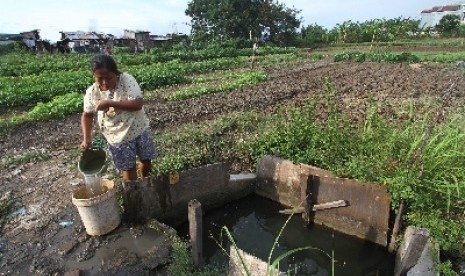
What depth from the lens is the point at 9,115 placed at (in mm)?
9883

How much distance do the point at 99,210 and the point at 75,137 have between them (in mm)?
4399

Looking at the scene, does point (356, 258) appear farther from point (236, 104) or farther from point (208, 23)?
point (208, 23)

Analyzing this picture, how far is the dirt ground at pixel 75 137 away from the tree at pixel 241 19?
17.9 m

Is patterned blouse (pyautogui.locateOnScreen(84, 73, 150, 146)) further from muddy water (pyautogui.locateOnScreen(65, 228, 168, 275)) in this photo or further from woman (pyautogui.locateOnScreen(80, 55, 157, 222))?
muddy water (pyautogui.locateOnScreen(65, 228, 168, 275))

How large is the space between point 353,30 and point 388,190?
1315 inches

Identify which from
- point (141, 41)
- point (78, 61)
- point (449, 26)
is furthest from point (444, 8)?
point (78, 61)

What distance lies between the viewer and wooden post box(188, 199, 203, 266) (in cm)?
334

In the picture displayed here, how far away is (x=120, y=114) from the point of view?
3807mm

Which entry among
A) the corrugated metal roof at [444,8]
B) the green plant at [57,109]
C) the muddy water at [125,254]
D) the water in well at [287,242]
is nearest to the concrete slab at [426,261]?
the water in well at [287,242]

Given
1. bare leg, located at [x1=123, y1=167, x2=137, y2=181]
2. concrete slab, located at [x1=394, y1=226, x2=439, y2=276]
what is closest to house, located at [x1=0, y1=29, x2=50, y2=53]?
bare leg, located at [x1=123, y1=167, x2=137, y2=181]

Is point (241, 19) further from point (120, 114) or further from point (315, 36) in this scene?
point (120, 114)

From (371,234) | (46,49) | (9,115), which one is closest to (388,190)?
(371,234)

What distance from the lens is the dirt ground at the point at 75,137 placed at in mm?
3904

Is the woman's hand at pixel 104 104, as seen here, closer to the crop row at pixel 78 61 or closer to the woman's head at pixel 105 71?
the woman's head at pixel 105 71
